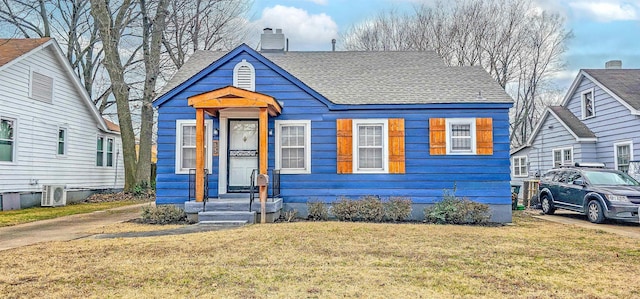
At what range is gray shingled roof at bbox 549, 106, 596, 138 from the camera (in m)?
17.2

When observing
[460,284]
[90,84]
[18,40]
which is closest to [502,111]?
[460,284]

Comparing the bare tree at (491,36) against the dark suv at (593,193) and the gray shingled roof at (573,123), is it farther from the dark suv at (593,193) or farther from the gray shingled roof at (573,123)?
the dark suv at (593,193)

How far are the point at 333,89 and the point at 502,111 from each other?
14.8 feet

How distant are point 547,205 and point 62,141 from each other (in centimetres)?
1784

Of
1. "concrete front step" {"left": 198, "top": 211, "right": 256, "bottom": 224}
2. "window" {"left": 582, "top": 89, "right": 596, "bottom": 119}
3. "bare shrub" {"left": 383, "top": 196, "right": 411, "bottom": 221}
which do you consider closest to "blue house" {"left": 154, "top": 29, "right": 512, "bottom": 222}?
"bare shrub" {"left": 383, "top": 196, "right": 411, "bottom": 221}

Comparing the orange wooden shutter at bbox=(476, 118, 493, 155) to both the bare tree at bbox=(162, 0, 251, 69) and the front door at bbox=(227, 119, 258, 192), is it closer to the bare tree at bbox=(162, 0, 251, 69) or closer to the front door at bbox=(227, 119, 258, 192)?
the front door at bbox=(227, 119, 258, 192)

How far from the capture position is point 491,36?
28.3 m

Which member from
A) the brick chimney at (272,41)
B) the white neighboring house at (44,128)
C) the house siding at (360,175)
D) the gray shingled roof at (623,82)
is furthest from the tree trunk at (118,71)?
the gray shingled roof at (623,82)

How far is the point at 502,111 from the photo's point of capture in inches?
449

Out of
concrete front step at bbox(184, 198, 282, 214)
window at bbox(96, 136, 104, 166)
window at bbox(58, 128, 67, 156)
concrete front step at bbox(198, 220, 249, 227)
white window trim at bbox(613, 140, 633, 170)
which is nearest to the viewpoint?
concrete front step at bbox(198, 220, 249, 227)

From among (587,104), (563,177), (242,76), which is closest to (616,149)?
(587,104)

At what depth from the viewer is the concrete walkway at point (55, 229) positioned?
26.4 ft

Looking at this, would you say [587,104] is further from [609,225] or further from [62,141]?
[62,141]

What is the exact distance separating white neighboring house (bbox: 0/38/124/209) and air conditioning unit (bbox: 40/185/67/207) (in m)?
0.25
